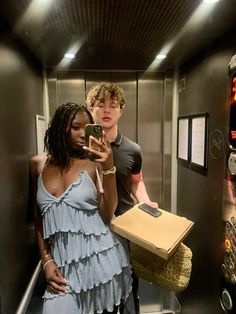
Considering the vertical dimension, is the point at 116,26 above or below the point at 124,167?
above

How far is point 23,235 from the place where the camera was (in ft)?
5.02

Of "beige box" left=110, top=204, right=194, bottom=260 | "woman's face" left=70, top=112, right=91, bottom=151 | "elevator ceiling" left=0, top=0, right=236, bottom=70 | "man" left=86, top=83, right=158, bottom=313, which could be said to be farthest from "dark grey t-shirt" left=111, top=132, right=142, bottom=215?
"elevator ceiling" left=0, top=0, right=236, bottom=70

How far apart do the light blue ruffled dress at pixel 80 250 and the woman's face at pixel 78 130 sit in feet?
0.53

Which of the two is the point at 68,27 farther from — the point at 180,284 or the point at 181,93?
the point at 180,284

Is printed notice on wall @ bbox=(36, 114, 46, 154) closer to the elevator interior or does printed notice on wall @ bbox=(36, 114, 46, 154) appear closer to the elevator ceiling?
the elevator interior

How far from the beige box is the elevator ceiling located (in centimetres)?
100

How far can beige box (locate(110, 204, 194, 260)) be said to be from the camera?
4.18 feet

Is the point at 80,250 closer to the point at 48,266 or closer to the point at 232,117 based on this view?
the point at 48,266

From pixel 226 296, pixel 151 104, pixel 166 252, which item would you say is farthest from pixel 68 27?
pixel 226 296

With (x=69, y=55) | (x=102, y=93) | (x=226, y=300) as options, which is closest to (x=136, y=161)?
(x=102, y=93)

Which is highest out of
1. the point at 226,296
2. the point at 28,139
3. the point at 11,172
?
the point at 28,139

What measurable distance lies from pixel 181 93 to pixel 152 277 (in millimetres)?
1396

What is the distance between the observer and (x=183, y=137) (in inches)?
83.4

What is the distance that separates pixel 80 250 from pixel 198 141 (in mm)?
1104
